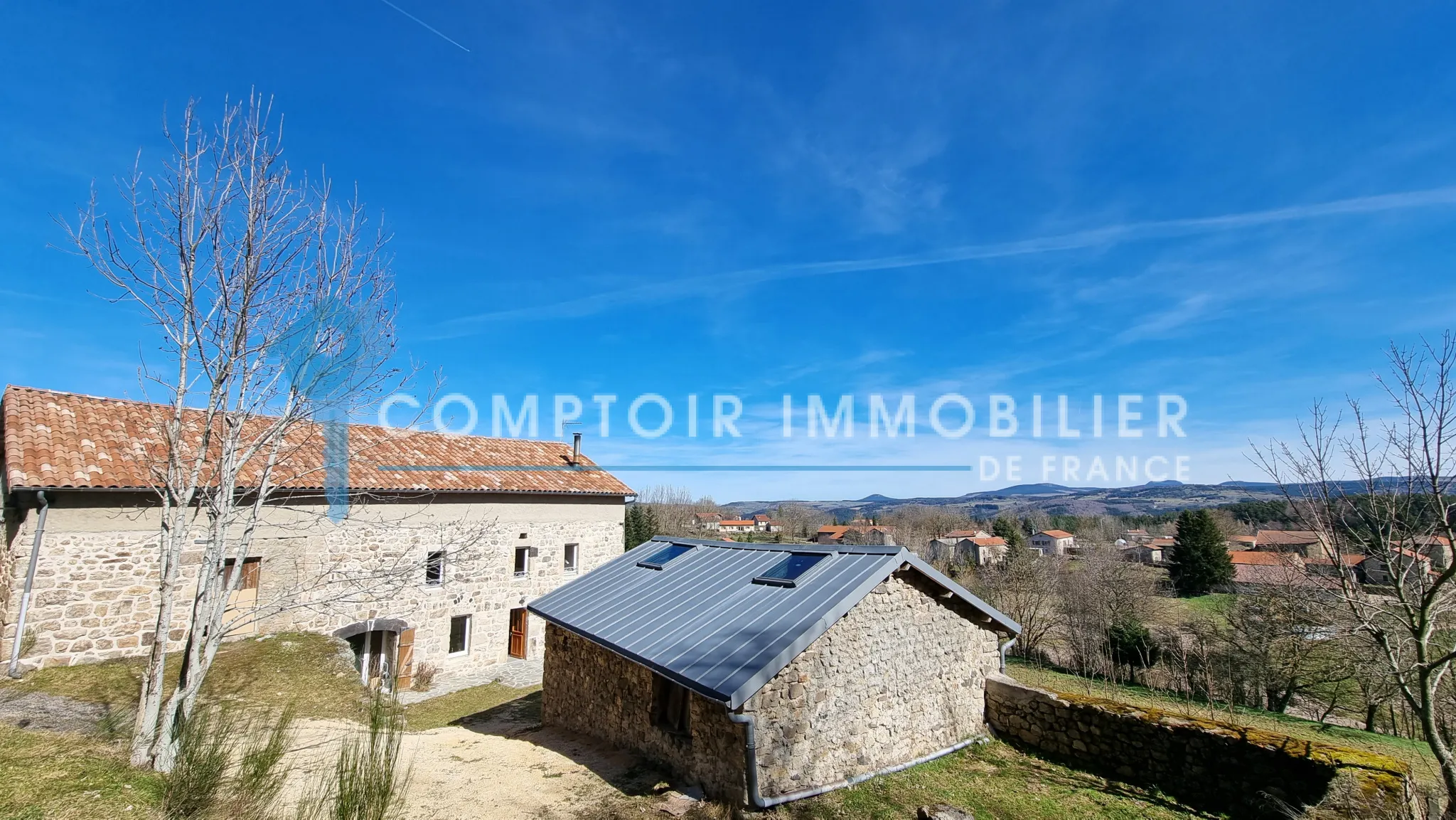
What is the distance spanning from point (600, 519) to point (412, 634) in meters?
6.30

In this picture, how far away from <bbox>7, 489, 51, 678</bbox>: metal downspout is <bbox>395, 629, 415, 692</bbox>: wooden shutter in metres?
6.34

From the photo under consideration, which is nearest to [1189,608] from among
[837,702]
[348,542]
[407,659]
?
[837,702]

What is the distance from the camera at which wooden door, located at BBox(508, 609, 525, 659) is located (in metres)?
17.8

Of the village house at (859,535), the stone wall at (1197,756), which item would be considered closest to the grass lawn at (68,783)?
the stone wall at (1197,756)

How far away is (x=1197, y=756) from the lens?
7.48 m

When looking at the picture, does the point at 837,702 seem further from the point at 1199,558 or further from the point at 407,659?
the point at 1199,558

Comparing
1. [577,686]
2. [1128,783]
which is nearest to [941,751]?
[1128,783]

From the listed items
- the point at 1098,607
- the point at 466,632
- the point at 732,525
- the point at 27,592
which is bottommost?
the point at 732,525

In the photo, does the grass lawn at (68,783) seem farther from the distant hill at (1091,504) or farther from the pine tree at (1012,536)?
the distant hill at (1091,504)

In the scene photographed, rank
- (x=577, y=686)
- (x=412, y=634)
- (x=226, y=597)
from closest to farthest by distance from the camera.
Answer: (x=226, y=597) < (x=577, y=686) < (x=412, y=634)

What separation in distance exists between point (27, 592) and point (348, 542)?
5.11 metres

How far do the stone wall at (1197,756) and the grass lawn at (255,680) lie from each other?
1049 cm

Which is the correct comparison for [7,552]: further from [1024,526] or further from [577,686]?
[1024,526]

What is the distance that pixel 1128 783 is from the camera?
793 centimetres
